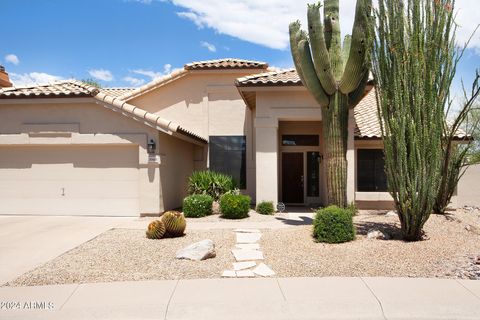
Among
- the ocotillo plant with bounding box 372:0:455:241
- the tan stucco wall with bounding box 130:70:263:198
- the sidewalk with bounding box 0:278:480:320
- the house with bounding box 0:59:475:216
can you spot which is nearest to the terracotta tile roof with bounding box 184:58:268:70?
the tan stucco wall with bounding box 130:70:263:198

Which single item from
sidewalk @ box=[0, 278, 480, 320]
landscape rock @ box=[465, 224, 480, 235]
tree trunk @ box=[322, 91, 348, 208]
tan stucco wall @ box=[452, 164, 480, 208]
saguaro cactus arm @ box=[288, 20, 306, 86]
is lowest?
sidewalk @ box=[0, 278, 480, 320]

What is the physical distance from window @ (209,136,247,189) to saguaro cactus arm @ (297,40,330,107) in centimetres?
662

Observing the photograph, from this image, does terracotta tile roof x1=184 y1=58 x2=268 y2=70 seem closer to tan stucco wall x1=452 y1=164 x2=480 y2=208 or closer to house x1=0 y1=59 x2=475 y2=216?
house x1=0 y1=59 x2=475 y2=216

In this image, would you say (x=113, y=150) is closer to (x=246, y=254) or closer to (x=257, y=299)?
(x=246, y=254)

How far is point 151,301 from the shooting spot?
524 centimetres

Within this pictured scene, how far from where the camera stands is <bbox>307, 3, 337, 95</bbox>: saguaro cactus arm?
10078mm

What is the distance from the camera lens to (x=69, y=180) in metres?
13.0

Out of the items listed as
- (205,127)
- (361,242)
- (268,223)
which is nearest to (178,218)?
(268,223)

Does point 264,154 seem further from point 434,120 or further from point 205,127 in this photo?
point 434,120

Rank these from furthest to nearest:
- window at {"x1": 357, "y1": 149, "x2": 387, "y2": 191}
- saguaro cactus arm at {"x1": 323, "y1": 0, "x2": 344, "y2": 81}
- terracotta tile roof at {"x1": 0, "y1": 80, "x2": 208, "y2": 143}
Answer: window at {"x1": 357, "y1": 149, "x2": 387, "y2": 191} < terracotta tile roof at {"x1": 0, "y1": 80, "x2": 208, "y2": 143} < saguaro cactus arm at {"x1": 323, "y1": 0, "x2": 344, "y2": 81}


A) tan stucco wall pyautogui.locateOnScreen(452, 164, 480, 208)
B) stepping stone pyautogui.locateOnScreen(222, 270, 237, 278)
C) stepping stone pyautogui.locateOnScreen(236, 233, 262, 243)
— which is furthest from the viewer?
tan stucco wall pyautogui.locateOnScreen(452, 164, 480, 208)

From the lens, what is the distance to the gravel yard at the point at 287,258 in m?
6.39

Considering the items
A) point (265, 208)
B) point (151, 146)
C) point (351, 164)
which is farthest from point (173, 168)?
point (351, 164)

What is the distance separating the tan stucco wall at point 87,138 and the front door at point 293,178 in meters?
5.29
